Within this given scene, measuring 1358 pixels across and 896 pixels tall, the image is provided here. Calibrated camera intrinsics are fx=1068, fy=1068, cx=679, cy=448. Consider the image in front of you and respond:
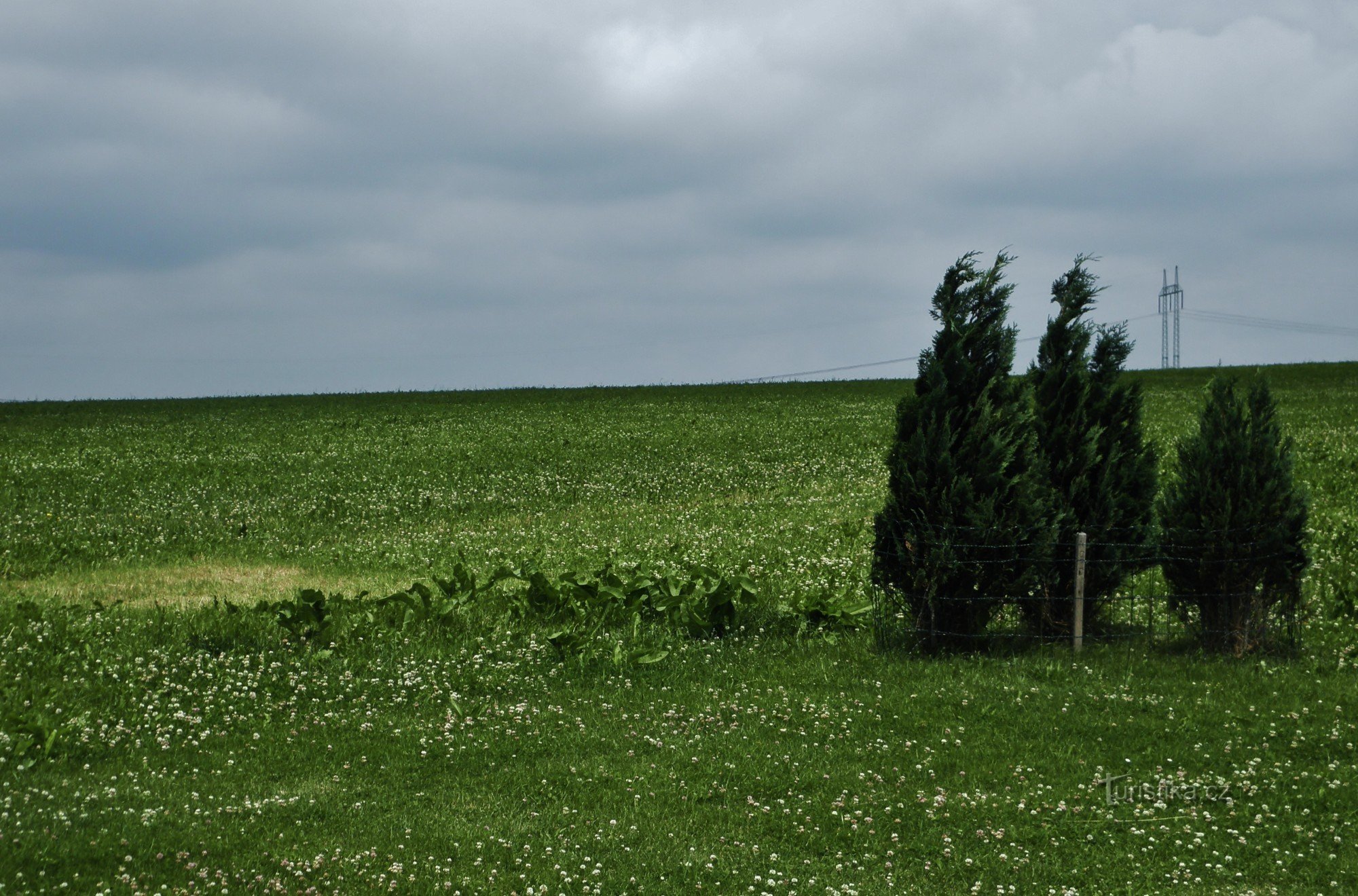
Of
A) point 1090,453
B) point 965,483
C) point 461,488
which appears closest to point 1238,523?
point 1090,453

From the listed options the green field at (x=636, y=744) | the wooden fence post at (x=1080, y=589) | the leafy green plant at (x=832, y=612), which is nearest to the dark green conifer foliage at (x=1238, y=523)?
the green field at (x=636, y=744)

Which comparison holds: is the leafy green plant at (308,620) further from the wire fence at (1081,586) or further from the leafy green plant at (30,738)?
the wire fence at (1081,586)

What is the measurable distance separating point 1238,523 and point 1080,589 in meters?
1.91

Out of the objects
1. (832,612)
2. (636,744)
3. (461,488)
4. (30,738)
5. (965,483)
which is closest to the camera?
(30,738)

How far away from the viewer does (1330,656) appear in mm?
12086

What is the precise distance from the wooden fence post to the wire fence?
2cm

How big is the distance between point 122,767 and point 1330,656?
12.5m

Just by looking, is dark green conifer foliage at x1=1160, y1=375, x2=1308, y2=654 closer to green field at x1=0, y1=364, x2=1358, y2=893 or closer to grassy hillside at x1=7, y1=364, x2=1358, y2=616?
green field at x1=0, y1=364, x2=1358, y2=893

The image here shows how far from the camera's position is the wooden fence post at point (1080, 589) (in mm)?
12219

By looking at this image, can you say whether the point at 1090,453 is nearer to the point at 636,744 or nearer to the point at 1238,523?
the point at 1238,523

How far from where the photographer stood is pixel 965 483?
39.3ft

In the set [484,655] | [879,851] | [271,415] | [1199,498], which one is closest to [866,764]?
[879,851]

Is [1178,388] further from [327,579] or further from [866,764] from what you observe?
[866,764]

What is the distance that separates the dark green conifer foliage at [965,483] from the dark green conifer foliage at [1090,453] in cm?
74
